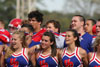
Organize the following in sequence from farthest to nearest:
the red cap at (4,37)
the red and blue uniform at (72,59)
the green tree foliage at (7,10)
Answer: the green tree foliage at (7,10), the red cap at (4,37), the red and blue uniform at (72,59)

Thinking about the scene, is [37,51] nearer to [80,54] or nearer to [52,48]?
[52,48]

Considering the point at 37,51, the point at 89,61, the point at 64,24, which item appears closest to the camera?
the point at 89,61

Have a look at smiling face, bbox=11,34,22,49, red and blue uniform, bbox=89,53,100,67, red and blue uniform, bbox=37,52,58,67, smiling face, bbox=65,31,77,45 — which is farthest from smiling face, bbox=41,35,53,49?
red and blue uniform, bbox=89,53,100,67

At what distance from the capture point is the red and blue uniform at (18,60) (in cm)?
702

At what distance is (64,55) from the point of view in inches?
274

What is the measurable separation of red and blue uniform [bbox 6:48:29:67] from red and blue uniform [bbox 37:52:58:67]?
1.01ft

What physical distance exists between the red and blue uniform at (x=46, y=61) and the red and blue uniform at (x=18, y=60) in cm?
31

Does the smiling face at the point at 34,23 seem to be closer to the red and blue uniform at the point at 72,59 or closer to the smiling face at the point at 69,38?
the smiling face at the point at 69,38

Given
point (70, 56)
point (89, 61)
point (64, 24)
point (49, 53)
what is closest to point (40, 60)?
point (49, 53)

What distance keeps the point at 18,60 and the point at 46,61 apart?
651 millimetres

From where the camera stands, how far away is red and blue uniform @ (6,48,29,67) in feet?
23.0

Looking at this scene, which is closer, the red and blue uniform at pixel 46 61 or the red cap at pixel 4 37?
the red and blue uniform at pixel 46 61

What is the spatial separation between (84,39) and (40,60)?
126 centimetres

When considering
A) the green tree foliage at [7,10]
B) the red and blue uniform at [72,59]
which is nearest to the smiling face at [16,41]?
the red and blue uniform at [72,59]
